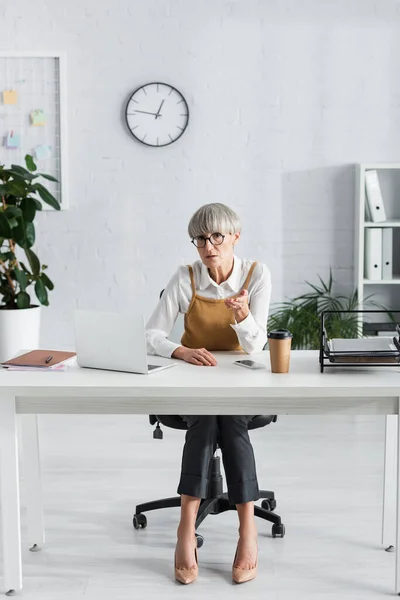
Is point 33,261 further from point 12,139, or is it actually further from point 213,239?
point 213,239

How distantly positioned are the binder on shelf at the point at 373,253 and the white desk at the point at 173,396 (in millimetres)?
2491

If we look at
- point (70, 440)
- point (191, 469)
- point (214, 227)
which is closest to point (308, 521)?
point (191, 469)

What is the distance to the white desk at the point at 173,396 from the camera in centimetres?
212

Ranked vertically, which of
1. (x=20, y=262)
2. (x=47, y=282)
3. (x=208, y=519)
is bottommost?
(x=208, y=519)

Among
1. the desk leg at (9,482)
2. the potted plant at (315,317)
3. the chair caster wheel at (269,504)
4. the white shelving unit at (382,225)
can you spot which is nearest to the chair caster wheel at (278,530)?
the chair caster wheel at (269,504)

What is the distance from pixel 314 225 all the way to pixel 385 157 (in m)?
0.59

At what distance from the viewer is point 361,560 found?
2525 mm

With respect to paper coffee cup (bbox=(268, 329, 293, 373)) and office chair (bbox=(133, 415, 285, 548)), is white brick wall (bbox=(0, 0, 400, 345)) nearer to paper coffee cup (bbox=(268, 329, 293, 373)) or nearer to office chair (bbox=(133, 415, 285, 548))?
office chair (bbox=(133, 415, 285, 548))

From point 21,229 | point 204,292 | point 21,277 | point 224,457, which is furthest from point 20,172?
point 224,457

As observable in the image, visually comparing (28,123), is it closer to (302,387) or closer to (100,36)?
(100,36)

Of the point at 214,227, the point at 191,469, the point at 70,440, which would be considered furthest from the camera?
the point at 70,440

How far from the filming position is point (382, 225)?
15.3ft

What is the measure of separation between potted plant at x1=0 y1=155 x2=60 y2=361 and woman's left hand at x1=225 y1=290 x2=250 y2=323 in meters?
2.26

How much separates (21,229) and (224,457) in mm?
2481
